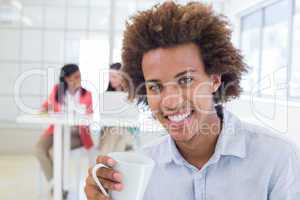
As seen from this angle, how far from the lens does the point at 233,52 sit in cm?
90

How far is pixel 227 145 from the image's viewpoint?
0.83m

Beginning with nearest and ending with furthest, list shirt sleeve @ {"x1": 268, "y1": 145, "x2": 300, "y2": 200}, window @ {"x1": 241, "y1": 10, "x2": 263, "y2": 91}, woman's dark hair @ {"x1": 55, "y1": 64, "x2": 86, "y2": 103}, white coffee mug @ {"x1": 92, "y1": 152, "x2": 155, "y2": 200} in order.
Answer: white coffee mug @ {"x1": 92, "y1": 152, "x2": 155, "y2": 200} → shirt sleeve @ {"x1": 268, "y1": 145, "x2": 300, "y2": 200} → woman's dark hair @ {"x1": 55, "y1": 64, "x2": 86, "y2": 103} → window @ {"x1": 241, "y1": 10, "x2": 263, "y2": 91}

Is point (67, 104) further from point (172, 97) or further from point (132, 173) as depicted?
point (132, 173)

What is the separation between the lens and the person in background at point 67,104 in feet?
8.87

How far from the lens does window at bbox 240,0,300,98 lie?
2.57m

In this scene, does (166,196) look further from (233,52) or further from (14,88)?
(14,88)

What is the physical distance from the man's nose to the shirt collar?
0.42 feet

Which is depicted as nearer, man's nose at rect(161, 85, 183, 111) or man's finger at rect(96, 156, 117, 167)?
man's finger at rect(96, 156, 117, 167)

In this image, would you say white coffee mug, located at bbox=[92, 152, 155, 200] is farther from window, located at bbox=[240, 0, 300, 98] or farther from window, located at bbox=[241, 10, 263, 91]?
window, located at bbox=[241, 10, 263, 91]

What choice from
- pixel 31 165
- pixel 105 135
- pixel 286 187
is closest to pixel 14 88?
pixel 31 165

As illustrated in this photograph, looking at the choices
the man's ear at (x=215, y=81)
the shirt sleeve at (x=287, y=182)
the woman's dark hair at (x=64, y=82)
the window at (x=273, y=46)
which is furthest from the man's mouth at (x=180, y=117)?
the woman's dark hair at (x=64, y=82)

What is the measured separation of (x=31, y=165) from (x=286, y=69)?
269 cm

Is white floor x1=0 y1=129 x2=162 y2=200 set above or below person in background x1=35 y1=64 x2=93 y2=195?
below

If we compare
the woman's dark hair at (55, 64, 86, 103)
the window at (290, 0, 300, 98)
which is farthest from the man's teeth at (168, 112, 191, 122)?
the woman's dark hair at (55, 64, 86, 103)
